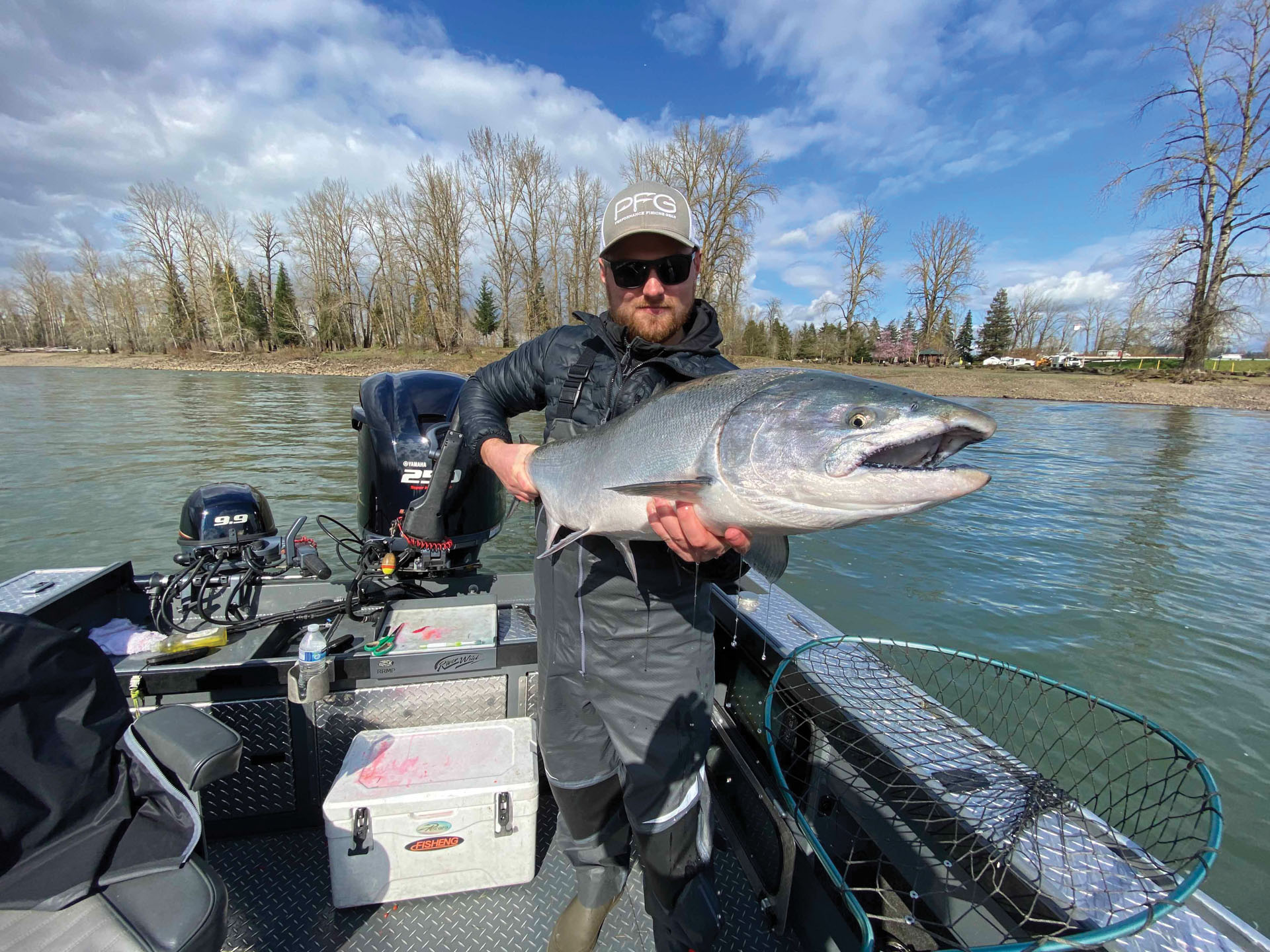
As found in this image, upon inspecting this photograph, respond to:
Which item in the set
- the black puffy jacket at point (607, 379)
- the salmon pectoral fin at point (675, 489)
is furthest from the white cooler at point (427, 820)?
the salmon pectoral fin at point (675, 489)

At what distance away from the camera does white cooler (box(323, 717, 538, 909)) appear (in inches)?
79.7

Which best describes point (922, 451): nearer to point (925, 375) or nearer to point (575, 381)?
point (575, 381)

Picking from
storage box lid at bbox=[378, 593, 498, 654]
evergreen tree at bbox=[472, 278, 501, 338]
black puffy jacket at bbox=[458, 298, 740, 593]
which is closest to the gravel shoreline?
evergreen tree at bbox=[472, 278, 501, 338]

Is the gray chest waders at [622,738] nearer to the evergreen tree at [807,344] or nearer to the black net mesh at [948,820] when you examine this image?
the black net mesh at [948,820]

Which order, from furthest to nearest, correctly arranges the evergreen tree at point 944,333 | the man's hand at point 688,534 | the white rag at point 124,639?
the evergreen tree at point 944,333, the white rag at point 124,639, the man's hand at point 688,534

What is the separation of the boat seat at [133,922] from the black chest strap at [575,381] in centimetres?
164

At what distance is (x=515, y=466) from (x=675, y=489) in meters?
0.82

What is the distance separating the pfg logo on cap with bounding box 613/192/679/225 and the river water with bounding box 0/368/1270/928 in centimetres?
430

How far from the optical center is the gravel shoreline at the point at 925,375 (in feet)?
88.0

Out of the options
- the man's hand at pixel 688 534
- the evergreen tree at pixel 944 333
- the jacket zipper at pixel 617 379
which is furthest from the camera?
the evergreen tree at pixel 944 333

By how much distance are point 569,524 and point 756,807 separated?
1.47 m

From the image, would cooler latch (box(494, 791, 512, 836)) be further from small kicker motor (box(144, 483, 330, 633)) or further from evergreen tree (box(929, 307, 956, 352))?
evergreen tree (box(929, 307, 956, 352))

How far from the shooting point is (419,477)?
351 centimetres

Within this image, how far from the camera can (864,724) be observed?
2.00 metres
